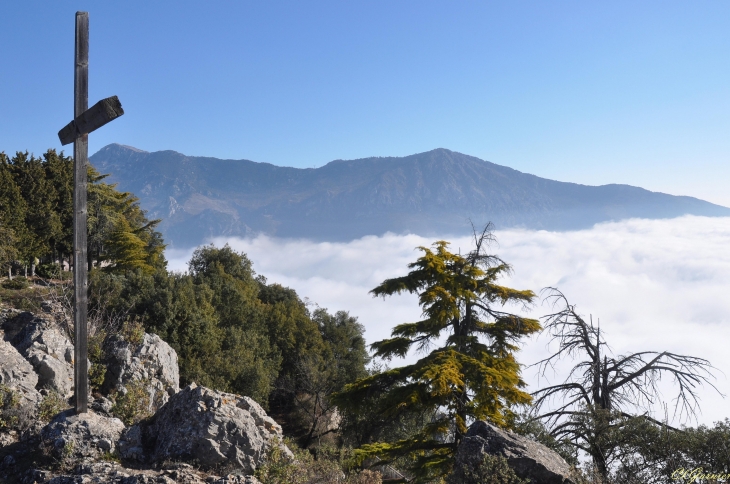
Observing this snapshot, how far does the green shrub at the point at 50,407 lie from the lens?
809cm

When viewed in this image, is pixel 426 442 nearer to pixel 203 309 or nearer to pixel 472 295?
pixel 472 295

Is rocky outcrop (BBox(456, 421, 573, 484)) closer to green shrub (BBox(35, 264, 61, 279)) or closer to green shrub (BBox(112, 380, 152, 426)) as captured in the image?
green shrub (BBox(112, 380, 152, 426))

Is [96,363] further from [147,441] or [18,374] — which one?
[147,441]

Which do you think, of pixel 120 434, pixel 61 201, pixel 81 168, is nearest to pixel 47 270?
pixel 61 201

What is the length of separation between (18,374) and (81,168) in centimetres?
365

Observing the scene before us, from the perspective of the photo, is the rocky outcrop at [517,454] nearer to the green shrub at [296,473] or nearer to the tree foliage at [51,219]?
the green shrub at [296,473]

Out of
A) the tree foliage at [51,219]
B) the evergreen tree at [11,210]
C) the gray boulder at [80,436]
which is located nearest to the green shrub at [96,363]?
the gray boulder at [80,436]

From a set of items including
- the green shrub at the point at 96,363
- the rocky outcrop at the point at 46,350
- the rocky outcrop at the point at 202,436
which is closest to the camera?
the rocky outcrop at the point at 202,436

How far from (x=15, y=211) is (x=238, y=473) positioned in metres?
34.9

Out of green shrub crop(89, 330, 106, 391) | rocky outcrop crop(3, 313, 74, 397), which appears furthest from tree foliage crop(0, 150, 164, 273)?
green shrub crop(89, 330, 106, 391)

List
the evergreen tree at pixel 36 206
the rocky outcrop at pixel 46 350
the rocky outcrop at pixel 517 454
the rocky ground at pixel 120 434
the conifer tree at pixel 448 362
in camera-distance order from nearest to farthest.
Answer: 1. the rocky ground at pixel 120 434
2. the rocky outcrop at pixel 517 454
3. the rocky outcrop at pixel 46 350
4. the conifer tree at pixel 448 362
5. the evergreen tree at pixel 36 206

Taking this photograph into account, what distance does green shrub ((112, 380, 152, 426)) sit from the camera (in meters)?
8.19

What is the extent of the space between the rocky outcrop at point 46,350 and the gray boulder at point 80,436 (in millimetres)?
1984

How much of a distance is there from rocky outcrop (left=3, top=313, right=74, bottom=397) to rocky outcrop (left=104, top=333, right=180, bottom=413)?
707 mm
